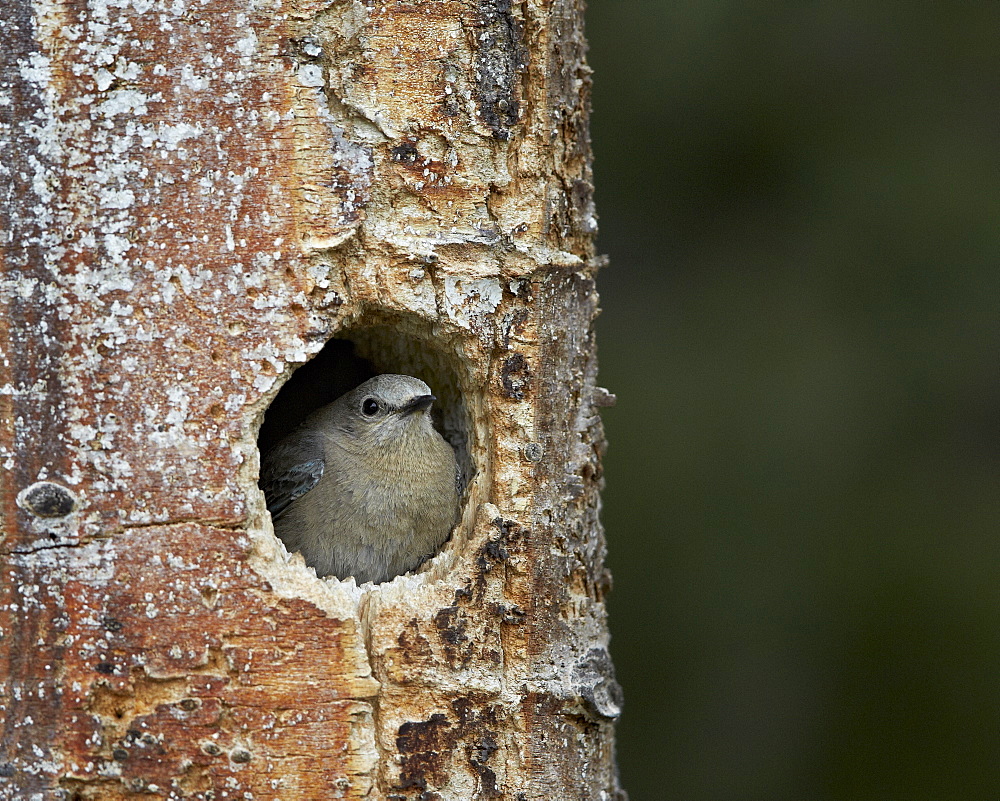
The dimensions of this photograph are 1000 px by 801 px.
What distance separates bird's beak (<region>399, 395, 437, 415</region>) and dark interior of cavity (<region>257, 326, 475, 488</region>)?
144 mm

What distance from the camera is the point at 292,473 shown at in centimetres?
475

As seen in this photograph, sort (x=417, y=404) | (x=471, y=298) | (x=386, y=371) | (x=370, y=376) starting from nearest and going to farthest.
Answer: (x=471, y=298), (x=417, y=404), (x=386, y=371), (x=370, y=376)

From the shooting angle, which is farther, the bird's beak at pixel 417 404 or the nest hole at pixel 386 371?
the bird's beak at pixel 417 404

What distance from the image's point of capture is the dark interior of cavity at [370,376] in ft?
15.1

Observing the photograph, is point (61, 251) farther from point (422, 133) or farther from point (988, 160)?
point (988, 160)

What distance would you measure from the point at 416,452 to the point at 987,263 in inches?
140

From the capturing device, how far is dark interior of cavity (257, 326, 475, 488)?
4605 mm

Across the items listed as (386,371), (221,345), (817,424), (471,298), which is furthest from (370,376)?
(817,424)

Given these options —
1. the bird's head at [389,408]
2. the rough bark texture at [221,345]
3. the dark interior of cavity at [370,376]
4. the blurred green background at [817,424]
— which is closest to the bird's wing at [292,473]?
the bird's head at [389,408]

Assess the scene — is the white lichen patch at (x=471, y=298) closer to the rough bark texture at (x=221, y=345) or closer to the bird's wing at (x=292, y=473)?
the rough bark texture at (x=221, y=345)

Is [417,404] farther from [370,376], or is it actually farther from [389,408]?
[370,376]

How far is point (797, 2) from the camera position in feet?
21.6

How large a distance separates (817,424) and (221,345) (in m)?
4.04

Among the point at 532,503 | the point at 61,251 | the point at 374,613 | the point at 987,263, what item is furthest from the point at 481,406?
the point at 987,263
